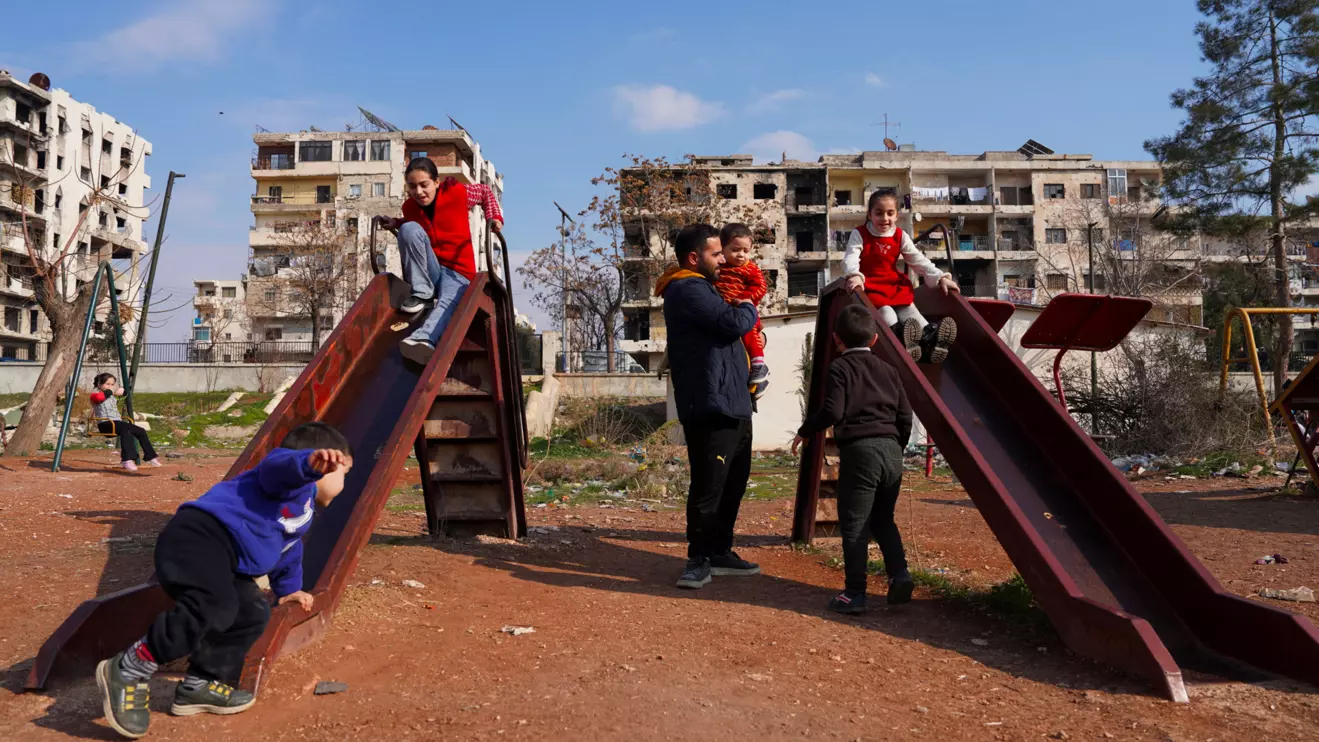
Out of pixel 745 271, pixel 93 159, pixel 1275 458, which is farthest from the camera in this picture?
pixel 93 159

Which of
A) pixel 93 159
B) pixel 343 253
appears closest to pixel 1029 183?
pixel 343 253

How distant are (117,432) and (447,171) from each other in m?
48.8

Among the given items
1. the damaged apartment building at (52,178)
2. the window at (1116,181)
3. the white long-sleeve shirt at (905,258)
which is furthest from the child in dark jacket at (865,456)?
the window at (1116,181)

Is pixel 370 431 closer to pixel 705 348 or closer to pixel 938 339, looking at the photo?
pixel 705 348

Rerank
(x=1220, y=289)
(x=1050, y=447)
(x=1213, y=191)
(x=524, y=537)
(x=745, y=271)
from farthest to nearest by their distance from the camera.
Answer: (x=1220, y=289) < (x=1213, y=191) < (x=524, y=537) < (x=745, y=271) < (x=1050, y=447)

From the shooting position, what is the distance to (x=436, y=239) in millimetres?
6223

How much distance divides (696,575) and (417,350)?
1975 mm

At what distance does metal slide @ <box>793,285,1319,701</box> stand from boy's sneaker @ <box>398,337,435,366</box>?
2425 mm

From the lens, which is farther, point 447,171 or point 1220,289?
point 447,171

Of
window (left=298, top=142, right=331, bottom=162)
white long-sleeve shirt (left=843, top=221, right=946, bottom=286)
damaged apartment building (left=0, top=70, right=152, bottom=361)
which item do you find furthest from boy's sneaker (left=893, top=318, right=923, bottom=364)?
window (left=298, top=142, right=331, bottom=162)

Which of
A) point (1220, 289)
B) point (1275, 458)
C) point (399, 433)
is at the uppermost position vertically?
point (1220, 289)

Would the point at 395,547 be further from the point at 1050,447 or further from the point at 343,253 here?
the point at 343,253

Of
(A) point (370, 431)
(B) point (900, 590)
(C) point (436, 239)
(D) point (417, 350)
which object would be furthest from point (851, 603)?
(C) point (436, 239)

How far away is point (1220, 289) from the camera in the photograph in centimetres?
4322
